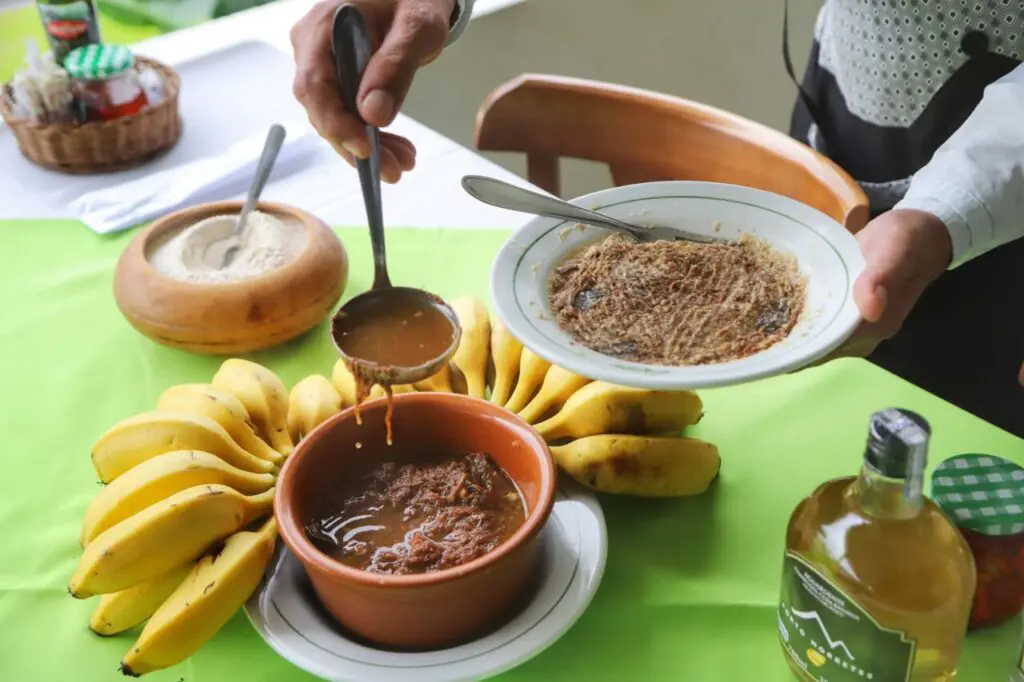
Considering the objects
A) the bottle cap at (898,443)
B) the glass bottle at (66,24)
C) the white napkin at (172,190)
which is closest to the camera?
the bottle cap at (898,443)

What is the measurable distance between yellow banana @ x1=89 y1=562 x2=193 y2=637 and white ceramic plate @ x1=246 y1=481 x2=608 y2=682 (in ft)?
0.17

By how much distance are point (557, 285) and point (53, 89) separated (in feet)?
2.56

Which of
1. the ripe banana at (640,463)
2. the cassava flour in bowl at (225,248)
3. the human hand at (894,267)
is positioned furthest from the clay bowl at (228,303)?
the human hand at (894,267)

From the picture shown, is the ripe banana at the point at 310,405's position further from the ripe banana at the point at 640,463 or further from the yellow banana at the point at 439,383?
the ripe banana at the point at 640,463

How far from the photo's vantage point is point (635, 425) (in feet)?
2.50

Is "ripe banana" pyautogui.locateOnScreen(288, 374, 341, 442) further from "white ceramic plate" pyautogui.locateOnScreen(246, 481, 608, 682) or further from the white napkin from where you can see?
the white napkin

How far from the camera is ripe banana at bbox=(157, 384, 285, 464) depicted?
0.77m

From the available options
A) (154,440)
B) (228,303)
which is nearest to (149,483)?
(154,440)

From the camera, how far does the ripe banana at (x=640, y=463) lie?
0.72 m

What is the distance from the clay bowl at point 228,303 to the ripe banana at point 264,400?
0.10m

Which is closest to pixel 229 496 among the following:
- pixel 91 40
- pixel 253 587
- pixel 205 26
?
pixel 253 587

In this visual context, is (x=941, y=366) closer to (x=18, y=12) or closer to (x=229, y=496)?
(x=229, y=496)

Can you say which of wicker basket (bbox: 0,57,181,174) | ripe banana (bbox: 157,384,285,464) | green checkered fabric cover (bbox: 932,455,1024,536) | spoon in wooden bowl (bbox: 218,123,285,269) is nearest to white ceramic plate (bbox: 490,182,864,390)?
green checkered fabric cover (bbox: 932,455,1024,536)

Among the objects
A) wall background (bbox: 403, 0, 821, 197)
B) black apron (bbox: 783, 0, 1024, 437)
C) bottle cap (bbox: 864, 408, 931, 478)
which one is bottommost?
wall background (bbox: 403, 0, 821, 197)
